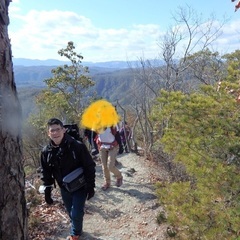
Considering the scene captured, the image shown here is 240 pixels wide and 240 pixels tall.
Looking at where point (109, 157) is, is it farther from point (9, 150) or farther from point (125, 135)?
point (9, 150)

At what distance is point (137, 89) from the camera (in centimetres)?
1182

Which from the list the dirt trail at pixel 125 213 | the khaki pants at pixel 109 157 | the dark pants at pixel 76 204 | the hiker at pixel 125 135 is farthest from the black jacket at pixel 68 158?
the hiker at pixel 125 135

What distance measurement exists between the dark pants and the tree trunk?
204 cm

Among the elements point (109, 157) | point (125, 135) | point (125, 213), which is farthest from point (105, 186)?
point (125, 135)

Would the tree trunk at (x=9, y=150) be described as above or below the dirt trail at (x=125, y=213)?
above

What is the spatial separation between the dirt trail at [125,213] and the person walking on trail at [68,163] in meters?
1.25

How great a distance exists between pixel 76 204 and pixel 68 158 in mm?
604

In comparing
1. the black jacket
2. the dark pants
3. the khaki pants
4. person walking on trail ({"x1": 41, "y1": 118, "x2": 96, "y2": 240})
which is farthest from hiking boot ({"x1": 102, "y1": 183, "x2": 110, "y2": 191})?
the black jacket

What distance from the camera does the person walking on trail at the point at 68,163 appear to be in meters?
3.38

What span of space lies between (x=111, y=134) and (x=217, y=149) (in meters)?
2.46

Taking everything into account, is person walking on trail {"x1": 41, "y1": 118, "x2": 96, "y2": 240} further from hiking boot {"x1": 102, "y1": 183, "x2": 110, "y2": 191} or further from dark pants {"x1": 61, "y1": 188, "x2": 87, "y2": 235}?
hiking boot {"x1": 102, "y1": 183, "x2": 110, "y2": 191}

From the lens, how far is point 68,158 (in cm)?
346

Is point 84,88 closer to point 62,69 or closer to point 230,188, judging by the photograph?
point 62,69

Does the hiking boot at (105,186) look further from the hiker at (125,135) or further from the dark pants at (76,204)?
the hiker at (125,135)
